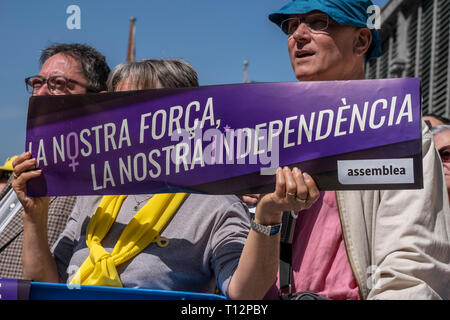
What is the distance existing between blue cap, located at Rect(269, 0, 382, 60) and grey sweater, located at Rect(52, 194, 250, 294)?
74 cm

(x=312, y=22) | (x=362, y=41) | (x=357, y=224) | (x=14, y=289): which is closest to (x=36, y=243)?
(x=14, y=289)

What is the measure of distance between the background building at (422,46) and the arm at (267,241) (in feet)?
25.4

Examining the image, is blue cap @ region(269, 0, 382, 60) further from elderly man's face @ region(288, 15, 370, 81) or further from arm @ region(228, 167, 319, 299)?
arm @ region(228, 167, 319, 299)

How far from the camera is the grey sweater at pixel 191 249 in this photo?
81.6 inches

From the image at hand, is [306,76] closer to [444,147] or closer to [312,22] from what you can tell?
[312,22]

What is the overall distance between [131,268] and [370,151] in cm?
93

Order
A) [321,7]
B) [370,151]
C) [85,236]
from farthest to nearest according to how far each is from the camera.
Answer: [85,236] < [321,7] < [370,151]

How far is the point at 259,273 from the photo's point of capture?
185 cm

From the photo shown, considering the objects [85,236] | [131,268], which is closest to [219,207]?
[131,268]

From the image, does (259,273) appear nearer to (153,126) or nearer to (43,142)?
(153,126)

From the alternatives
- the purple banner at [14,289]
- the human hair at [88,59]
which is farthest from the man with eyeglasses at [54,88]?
the purple banner at [14,289]

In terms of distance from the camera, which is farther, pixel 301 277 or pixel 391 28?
pixel 391 28

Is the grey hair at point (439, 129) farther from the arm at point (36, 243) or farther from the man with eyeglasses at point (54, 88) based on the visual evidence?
the arm at point (36, 243)

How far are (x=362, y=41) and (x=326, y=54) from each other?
0.18 metres
